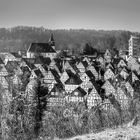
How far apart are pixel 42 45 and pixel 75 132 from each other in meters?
54.0

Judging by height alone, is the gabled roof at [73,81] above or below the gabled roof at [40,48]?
below

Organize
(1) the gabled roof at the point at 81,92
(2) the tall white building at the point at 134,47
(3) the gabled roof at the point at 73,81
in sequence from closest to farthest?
(1) the gabled roof at the point at 81,92, (3) the gabled roof at the point at 73,81, (2) the tall white building at the point at 134,47

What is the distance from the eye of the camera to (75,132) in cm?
1307

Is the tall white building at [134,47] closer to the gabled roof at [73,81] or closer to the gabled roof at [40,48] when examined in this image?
the gabled roof at [40,48]

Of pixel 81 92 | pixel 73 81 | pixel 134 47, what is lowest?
pixel 81 92

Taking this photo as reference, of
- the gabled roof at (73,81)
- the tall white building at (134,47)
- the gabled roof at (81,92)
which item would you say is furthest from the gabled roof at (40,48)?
the gabled roof at (81,92)

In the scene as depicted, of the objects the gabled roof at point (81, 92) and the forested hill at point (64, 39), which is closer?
the gabled roof at point (81, 92)

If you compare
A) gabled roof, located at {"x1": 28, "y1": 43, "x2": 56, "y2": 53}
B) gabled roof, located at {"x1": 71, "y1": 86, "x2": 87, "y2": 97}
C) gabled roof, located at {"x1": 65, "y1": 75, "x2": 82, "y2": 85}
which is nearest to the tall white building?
gabled roof, located at {"x1": 28, "y1": 43, "x2": 56, "y2": 53}

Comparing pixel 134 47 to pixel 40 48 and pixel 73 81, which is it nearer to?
pixel 40 48

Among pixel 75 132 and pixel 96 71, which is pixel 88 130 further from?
pixel 96 71

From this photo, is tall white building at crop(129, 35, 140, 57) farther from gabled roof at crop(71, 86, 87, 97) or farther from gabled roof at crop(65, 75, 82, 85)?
gabled roof at crop(71, 86, 87, 97)

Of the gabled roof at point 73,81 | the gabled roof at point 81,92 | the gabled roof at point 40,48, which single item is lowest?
the gabled roof at point 81,92

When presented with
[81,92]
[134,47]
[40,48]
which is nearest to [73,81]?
[81,92]

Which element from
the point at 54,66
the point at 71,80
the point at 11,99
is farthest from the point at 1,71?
the point at 11,99
